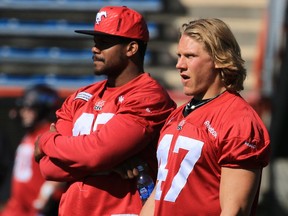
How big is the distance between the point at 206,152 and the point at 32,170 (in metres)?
3.48

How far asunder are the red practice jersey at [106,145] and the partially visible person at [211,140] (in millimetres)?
301

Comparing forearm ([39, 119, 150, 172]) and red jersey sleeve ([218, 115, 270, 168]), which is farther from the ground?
red jersey sleeve ([218, 115, 270, 168])

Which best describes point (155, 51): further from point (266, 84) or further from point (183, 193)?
point (183, 193)

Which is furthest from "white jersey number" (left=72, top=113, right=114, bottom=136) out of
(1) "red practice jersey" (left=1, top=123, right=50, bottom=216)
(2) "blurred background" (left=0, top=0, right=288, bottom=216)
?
(2) "blurred background" (left=0, top=0, right=288, bottom=216)

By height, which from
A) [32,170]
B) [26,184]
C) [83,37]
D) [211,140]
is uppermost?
[211,140]

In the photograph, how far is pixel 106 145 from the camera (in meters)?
3.78

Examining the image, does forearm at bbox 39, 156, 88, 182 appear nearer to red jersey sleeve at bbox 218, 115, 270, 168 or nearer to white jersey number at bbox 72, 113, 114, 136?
white jersey number at bbox 72, 113, 114, 136

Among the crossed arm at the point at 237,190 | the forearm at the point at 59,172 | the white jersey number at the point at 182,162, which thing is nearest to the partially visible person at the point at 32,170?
the forearm at the point at 59,172

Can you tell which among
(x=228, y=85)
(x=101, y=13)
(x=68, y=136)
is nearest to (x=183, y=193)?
(x=228, y=85)

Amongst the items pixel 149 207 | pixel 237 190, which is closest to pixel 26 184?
pixel 149 207

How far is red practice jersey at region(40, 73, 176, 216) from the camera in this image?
3795mm

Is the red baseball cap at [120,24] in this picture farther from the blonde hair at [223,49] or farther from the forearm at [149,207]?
the forearm at [149,207]

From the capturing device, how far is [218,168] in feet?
10.9

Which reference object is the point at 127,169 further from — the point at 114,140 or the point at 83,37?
the point at 83,37
